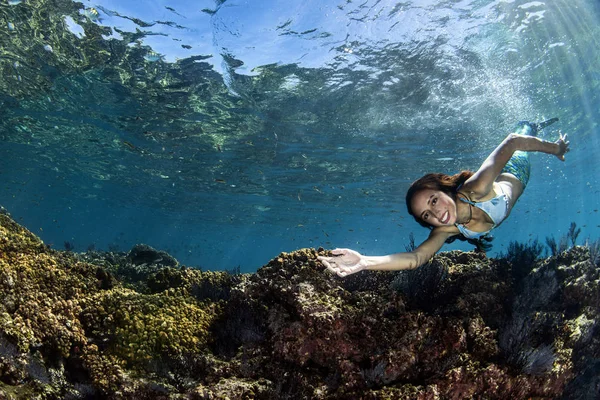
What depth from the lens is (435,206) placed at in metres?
4.61

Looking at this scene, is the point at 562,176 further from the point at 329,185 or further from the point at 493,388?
the point at 493,388

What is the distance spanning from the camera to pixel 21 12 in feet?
37.4

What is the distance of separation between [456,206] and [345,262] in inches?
78.6

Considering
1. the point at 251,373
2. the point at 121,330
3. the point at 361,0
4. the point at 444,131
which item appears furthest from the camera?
the point at 444,131

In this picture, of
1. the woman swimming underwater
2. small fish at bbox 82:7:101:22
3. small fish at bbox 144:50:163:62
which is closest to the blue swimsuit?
the woman swimming underwater

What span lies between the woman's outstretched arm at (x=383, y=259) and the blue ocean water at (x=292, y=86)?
2.40 m

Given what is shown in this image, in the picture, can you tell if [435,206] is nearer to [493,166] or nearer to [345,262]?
[493,166]

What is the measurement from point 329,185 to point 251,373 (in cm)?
2823

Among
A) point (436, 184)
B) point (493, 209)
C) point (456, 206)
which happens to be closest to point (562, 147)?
point (493, 209)

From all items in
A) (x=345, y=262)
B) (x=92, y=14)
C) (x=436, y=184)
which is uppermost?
(x=92, y=14)

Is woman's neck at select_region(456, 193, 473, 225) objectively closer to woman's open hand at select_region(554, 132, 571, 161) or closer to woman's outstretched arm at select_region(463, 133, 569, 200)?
woman's outstretched arm at select_region(463, 133, 569, 200)

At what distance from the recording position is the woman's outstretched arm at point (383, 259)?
4.05 meters

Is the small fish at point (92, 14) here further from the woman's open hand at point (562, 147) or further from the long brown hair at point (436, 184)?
the woman's open hand at point (562, 147)

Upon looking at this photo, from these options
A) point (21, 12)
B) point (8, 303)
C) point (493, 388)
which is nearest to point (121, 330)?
point (8, 303)
